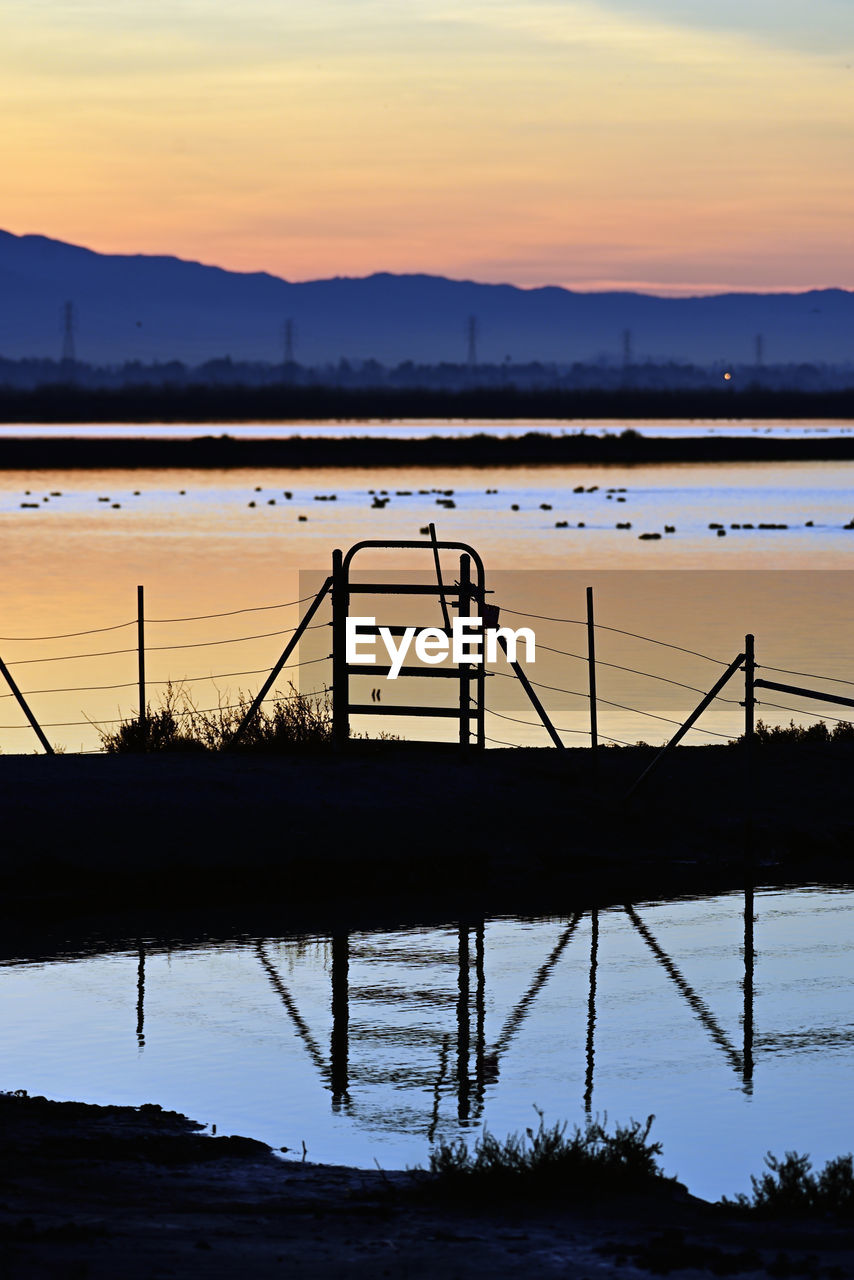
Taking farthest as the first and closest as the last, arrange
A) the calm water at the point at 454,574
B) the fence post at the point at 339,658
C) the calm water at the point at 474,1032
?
the calm water at the point at 454,574, the fence post at the point at 339,658, the calm water at the point at 474,1032

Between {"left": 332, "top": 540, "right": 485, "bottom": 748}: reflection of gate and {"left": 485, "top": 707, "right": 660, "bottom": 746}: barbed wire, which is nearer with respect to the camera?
{"left": 332, "top": 540, "right": 485, "bottom": 748}: reflection of gate

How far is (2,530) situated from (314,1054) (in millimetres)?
55417

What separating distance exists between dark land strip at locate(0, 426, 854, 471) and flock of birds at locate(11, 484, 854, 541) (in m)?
26.0

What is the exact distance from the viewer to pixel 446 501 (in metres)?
79.9

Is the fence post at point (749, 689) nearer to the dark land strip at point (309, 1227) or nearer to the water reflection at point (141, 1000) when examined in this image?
the water reflection at point (141, 1000)

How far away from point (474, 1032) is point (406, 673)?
7.35m

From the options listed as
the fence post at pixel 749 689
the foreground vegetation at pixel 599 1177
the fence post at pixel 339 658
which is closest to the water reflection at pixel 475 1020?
the foreground vegetation at pixel 599 1177

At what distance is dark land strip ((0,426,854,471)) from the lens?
123062 millimetres

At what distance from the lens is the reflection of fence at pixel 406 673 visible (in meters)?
19.5

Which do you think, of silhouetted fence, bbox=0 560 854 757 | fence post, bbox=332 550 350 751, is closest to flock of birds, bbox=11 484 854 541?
silhouetted fence, bbox=0 560 854 757

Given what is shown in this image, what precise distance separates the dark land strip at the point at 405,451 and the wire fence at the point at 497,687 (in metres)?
80.1

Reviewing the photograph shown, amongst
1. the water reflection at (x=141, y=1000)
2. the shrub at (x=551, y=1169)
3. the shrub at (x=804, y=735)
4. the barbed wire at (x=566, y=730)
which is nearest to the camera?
the shrub at (x=551, y=1169)

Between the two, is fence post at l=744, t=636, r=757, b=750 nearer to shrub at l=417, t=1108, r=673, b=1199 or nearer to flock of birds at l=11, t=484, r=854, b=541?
shrub at l=417, t=1108, r=673, b=1199

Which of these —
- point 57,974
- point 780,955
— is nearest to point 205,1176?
point 57,974
